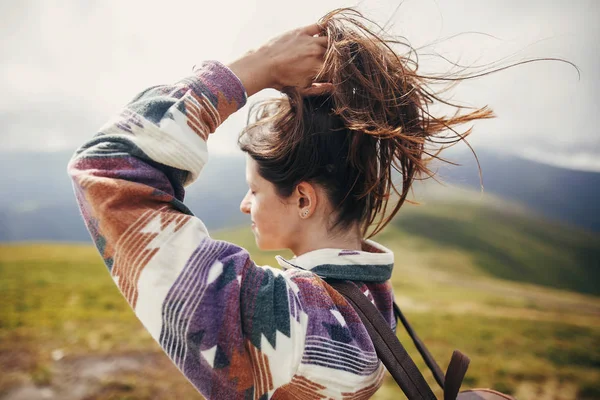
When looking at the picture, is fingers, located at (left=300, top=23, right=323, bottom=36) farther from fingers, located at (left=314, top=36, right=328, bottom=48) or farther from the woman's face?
the woman's face

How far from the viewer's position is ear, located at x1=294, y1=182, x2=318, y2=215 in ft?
6.32

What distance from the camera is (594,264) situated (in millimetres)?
31750

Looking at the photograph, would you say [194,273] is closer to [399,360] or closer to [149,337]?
[399,360]

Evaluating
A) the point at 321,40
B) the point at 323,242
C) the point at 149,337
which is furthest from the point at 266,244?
the point at 149,337

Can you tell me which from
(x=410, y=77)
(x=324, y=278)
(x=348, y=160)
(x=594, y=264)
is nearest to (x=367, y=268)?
(x=324, y=278)

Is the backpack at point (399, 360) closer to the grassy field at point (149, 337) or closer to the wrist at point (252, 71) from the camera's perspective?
the wrist at point (252, 71)

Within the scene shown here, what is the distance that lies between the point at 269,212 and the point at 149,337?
6.45 metres

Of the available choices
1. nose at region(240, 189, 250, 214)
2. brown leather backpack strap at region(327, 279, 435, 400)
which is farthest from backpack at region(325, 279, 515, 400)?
nose at region(240, 189, 250, 214)

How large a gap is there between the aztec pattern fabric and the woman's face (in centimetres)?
53

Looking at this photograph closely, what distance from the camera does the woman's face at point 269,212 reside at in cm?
199

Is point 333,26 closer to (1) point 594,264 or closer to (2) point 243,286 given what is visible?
(2) point 243,286

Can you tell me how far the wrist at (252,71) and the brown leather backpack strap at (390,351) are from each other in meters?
0.93

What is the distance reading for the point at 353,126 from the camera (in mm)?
1717

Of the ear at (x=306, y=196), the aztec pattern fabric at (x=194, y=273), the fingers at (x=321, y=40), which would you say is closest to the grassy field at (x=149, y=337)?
the ear at (x=306, y=196)
